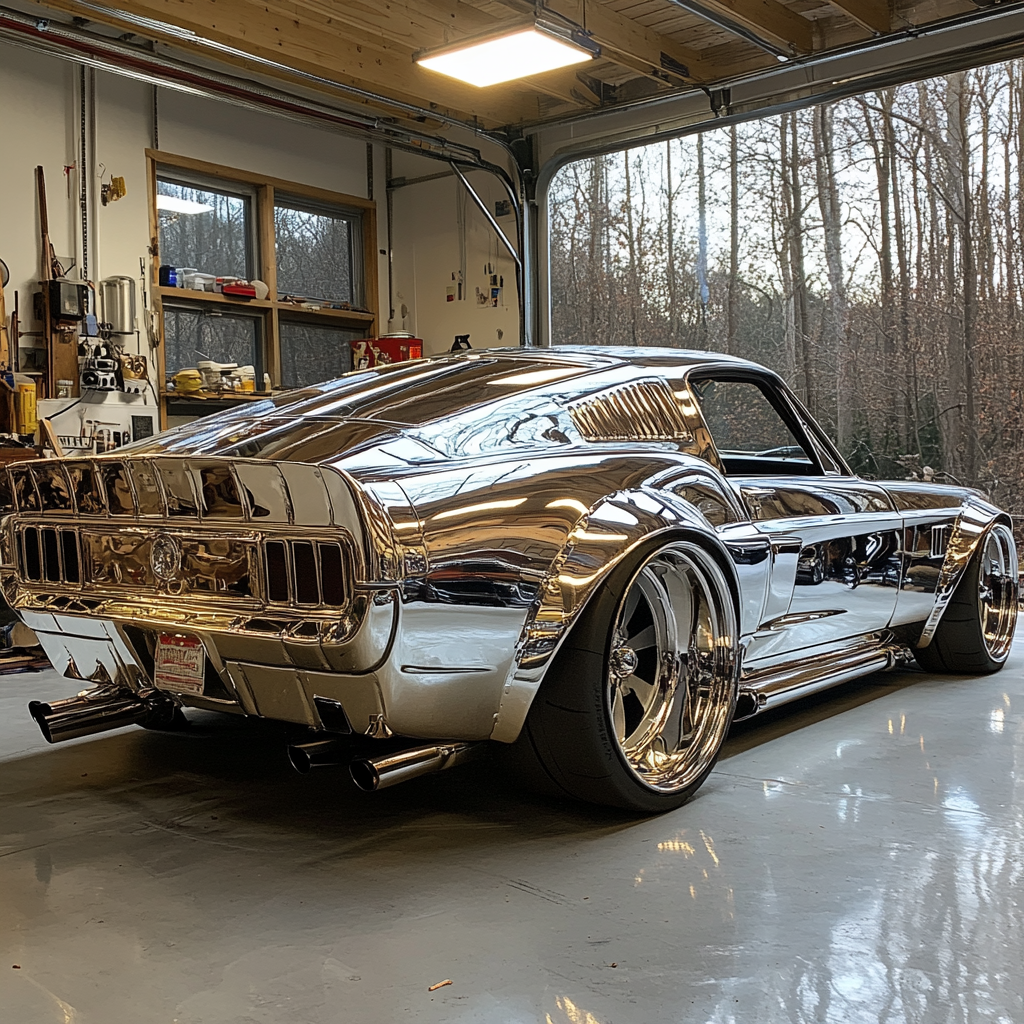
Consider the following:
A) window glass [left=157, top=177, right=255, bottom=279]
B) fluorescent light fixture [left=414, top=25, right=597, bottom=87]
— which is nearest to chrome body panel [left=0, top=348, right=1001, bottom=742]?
fluorescent light fixture [left=414, top=25, right=597, bottom=87]

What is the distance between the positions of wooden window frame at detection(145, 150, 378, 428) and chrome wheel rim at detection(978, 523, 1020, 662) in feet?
19.1

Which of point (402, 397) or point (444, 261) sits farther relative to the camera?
point (444, 261)

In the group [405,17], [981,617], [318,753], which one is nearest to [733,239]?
[405,17]

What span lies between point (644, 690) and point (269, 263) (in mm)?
7339

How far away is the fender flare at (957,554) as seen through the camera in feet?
14.0

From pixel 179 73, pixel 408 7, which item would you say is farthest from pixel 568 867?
pixel 179 73

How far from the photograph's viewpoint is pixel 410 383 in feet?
9.91

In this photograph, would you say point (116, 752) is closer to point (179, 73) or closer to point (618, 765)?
point (618, 765)

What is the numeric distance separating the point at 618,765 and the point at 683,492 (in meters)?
0.73

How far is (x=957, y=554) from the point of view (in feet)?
14.2

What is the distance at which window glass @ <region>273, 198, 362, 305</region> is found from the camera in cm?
978

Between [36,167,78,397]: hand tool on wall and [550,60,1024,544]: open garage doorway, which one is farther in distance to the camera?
[550,60,1024,544]: open garage doorway

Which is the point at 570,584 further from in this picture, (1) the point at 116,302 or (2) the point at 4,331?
(1) the point at 116,302

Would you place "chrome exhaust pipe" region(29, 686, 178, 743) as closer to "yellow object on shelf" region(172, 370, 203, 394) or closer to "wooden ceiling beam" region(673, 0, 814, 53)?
"wooden ceiling beam" region(673, 0, 814, 53)
